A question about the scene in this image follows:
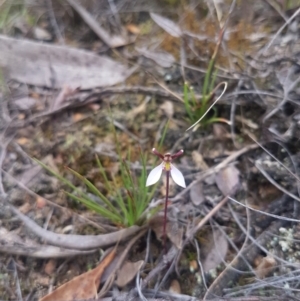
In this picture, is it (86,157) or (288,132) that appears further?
(86,157)

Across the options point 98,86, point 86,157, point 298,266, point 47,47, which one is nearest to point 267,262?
point 298,266

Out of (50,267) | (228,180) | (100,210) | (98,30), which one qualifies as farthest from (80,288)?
(98,30)

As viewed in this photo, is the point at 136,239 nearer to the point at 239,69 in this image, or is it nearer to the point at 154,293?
the point at 154,293

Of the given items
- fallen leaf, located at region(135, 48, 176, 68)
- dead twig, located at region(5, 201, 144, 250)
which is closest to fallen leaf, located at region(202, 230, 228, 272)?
dead twig, located at region(5, 201, 144, 250)

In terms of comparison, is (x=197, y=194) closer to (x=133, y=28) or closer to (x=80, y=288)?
(x=80, y=288)

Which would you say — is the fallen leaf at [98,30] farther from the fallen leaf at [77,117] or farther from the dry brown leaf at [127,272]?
the dry brown leaf at [127,272]

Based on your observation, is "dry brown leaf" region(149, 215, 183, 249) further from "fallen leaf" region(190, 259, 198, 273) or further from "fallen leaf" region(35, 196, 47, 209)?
"fallen leaf" region(35, 196, 47, 209)
